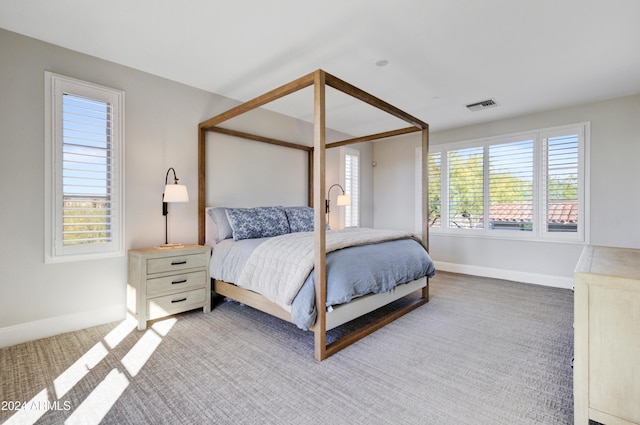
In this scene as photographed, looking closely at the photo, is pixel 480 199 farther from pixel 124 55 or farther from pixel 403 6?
pixel 124 55

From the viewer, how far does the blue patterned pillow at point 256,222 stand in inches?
134

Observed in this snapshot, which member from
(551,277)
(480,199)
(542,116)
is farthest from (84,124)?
(551,277)

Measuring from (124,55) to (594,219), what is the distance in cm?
587

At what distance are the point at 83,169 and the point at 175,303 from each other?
1.52 metres

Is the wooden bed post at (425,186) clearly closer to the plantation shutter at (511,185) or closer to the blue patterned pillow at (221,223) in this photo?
the plantation shutter at (511,185)

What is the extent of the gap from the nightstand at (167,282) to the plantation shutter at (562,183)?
15.5ft

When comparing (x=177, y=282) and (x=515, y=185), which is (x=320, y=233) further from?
(x=515, y=185)

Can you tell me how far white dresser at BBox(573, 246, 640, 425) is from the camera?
133cm

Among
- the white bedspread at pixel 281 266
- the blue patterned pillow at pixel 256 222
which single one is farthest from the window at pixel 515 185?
the blue patterned pillow at pixel 256 222

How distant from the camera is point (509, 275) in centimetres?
467

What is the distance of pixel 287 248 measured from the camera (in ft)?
8.68

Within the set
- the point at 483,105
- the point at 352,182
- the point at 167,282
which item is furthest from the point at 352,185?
the point at 167,282

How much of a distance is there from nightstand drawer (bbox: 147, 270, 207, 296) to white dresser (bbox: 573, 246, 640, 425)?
3.02m

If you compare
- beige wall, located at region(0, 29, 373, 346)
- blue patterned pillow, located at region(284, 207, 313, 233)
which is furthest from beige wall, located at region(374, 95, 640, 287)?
beige wall, located at region(0, 29, 373, 346)
